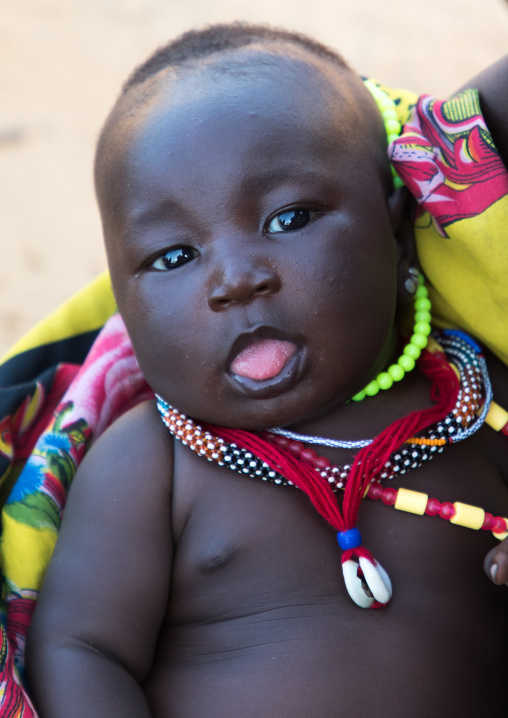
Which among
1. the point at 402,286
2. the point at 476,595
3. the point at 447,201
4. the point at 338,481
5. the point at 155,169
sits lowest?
the point at 476,595

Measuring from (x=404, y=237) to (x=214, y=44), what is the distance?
1.38 feet

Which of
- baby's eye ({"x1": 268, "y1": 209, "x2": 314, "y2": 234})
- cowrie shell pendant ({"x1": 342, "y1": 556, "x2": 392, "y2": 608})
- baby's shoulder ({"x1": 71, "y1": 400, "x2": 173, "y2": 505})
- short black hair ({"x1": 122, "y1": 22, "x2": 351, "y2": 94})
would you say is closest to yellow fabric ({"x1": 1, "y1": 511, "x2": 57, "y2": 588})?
baby's shoulder ({"x1": 71, "y1": 400, "x2": 173, "y2": 505})

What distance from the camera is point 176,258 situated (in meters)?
1.13

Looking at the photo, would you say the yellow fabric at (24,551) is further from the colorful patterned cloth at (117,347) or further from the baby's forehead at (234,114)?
the baby's forehead at (234,114)

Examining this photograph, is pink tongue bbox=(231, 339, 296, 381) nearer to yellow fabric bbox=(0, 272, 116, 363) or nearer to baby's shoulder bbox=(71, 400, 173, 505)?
baby's shoulder bbox=(71, 400, 173, 505)

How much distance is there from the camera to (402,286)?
1291 millimetres

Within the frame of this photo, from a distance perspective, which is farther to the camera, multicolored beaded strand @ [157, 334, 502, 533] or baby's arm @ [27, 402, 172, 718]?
multicolored beaded strand @ [157, 334, 502, 533]

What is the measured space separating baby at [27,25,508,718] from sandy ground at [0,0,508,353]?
3.97 feet

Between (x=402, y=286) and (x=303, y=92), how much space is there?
1.08 ft

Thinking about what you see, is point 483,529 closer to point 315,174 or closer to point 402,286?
point 402,286

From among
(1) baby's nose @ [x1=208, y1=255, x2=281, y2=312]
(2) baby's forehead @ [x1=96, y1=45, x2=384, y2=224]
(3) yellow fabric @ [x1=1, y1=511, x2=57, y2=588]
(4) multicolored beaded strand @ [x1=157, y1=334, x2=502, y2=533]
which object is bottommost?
(3) yellow fabric @ [x1=1, y1=511, x2=57, y2=588]

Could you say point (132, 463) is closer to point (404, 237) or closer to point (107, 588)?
point (107, 588)

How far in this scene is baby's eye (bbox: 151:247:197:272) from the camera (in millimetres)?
1130

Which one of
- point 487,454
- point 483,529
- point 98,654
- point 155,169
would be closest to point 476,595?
point 483,529
